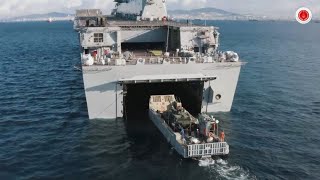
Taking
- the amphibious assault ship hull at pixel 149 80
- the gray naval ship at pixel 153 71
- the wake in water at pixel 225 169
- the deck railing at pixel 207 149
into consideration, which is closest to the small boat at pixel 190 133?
the deck railing at pixel 207 149

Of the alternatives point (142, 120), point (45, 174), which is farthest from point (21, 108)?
point (45, 174)

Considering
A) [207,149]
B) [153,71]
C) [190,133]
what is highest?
[153,71]

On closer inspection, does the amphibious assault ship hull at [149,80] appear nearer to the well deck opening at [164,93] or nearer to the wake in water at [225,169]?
the well deck opening at [164,93]

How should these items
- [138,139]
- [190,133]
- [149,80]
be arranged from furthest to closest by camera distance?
[149,80] → [138,139] → [190,133]

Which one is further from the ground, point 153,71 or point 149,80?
point 153,71

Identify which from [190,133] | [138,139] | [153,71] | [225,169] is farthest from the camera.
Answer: [153,71]

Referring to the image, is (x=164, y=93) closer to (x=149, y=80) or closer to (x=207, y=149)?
(x=149, y=80)

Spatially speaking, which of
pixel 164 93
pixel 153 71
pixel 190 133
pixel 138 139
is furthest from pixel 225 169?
pixel 164 93
